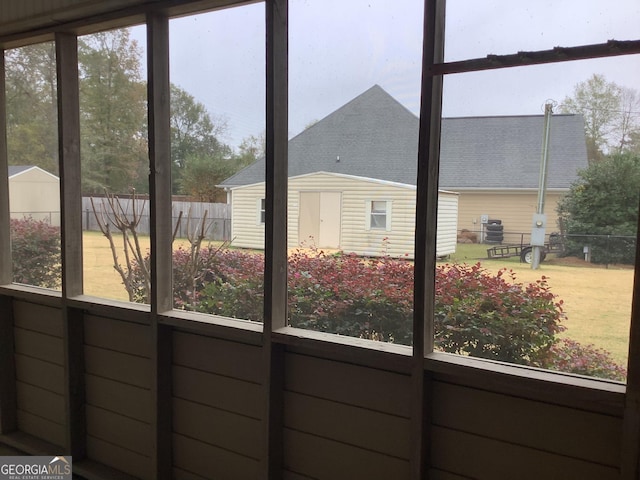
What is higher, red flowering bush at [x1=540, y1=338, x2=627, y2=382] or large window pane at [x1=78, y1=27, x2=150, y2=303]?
large window pane at [x1=78, y1=27, x2=150, y2=303]

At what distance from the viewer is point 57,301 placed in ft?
8.32

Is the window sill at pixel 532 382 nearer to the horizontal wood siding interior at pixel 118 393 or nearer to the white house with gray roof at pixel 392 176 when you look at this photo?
the white house with gray roof at pixel 392 176

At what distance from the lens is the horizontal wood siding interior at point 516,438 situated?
4.57 feet

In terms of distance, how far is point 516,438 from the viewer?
1.50 meters

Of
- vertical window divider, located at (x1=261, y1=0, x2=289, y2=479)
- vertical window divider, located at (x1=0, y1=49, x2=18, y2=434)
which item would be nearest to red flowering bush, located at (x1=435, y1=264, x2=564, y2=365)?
vertical window divider, located at (x1=261, y1=0, x2=289, y2=479)

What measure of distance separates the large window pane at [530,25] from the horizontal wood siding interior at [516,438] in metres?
1.07

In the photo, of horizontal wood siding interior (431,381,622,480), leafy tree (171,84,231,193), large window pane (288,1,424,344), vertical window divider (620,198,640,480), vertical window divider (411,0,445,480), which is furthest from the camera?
leafy tree (171,84,231,193)

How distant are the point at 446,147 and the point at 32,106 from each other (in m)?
2.34

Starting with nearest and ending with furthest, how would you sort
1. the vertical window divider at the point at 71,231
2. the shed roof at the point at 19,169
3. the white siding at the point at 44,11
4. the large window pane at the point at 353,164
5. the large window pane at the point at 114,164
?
the large window pane at the point at 353,164
the white siding at the point at 44,11
the large window pane at the point at 114,164
the vertical window divider at the point at 71,231
the shed roof at the point at 19,169

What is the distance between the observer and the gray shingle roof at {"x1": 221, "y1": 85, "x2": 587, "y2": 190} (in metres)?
1.41

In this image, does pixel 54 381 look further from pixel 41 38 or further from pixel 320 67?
pixel 320 67

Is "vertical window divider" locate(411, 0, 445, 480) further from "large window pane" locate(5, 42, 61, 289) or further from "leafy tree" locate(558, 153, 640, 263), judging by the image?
"large window pane" locate(5, 42, 61, 289)

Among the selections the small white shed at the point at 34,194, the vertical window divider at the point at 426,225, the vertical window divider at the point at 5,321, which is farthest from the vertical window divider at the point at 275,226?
the vertical window divider at the point at 5,321

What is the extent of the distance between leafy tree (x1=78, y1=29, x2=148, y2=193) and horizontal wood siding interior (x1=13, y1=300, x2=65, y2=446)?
83cm
